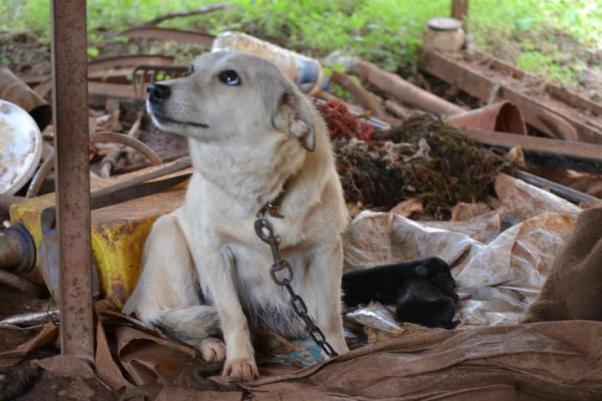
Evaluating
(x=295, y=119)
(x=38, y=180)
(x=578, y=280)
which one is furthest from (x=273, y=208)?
(x=38, y=180)

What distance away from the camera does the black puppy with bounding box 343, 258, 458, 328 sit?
3897mm

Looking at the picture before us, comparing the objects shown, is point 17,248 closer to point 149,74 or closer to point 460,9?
point 149,74

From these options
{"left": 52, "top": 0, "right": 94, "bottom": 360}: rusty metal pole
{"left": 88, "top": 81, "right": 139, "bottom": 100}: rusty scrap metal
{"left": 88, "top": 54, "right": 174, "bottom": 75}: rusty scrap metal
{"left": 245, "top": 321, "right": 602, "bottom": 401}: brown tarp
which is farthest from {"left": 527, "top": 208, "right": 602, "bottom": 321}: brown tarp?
{"left": 88, "top": 54, "right": 174, "bottom": 75}: rusty scrap metal

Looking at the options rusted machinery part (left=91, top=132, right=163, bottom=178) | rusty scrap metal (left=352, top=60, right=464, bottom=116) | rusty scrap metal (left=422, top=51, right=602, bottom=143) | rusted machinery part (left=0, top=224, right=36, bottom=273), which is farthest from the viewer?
rusty scrap metal (left=352, top=60, right=464, bottom=116)

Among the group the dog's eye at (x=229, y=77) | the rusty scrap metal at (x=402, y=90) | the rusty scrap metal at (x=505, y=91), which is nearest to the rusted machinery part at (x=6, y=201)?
the dog's eye at (x=229, y=77)

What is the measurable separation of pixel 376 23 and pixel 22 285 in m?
6.88

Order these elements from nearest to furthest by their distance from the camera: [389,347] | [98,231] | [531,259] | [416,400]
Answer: [416,400] < [389,347] < [98,231] < [531,259]

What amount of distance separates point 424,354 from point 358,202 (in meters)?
2.59

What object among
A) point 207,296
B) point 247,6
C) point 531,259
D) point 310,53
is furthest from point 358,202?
point 247,6

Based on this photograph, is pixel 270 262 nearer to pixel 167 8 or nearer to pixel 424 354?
pixel 424 354

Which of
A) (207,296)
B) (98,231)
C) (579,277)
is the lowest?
(207,296)

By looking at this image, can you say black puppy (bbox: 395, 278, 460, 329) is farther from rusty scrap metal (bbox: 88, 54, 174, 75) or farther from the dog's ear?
rusty scrap metal (bbox: 88, 54, 174, 75)

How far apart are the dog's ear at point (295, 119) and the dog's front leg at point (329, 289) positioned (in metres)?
0.47

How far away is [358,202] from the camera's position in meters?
5.52
